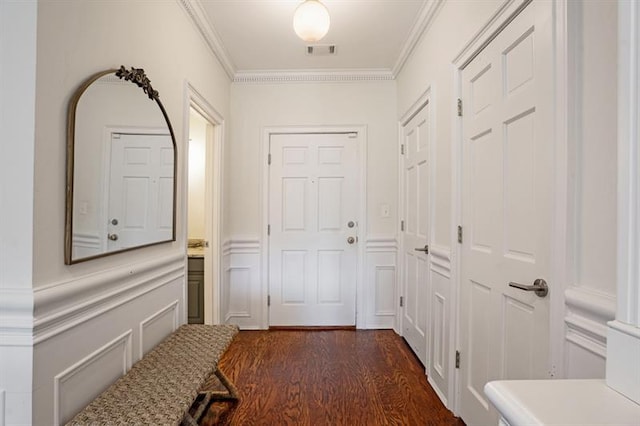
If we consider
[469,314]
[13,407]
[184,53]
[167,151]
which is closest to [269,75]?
[184,53]

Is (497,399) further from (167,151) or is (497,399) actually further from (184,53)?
(184,53)

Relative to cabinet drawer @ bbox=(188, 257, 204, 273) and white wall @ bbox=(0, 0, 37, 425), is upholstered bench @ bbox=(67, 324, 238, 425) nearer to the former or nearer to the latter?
white wall @ bbox=(0, 0, 37, 425)

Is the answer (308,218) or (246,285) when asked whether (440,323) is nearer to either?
(308,218)

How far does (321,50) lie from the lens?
2.77 m

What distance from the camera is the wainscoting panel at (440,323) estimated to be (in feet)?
6.25

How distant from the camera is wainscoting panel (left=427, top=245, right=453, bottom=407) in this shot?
6.25ft

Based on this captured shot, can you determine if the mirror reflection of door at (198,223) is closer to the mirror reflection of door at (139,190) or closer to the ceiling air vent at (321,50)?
the mirror reflection of door at (139,190)

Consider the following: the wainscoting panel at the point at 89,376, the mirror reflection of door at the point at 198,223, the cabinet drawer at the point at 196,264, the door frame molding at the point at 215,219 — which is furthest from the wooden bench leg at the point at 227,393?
the cabinet drawer at the point at 196,264

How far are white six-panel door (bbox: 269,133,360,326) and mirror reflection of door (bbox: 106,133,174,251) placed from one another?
145 cm

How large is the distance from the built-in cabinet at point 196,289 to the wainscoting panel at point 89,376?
1.47 m

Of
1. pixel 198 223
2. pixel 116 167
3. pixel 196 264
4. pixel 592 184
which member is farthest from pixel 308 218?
pixel 592 184

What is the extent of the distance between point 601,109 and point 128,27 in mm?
1838

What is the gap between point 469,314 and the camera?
1.69m

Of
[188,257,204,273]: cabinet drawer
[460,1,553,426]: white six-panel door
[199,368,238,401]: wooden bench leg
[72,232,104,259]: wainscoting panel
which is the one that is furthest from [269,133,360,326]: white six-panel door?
[72,232,104,259]: wainscoting panel
